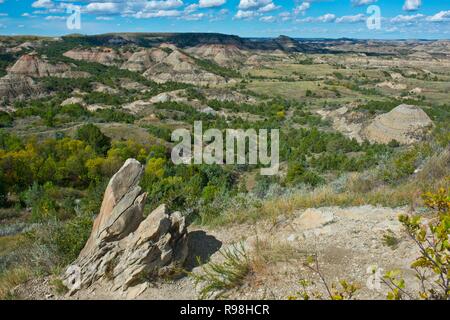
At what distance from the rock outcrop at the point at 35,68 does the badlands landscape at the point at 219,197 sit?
357 mm

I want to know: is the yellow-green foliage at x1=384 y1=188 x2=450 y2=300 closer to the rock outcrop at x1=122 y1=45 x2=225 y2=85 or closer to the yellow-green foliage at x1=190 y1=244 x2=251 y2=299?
the yellow-green foliage at x1=190 y1=244 x2=251 y2=299

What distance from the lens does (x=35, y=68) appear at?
272 feet

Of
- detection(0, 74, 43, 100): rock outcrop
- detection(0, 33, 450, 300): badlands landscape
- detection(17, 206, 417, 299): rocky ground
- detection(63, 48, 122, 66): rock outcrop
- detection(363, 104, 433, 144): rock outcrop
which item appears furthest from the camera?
detection(63, 48, 122, 66): rock outcrop

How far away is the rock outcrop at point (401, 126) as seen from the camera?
34.2 metres

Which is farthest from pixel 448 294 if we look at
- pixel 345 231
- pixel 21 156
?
pixel 21 156

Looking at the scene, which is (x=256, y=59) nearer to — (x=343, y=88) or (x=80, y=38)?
(x=343, y=88)

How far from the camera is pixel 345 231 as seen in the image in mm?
5008

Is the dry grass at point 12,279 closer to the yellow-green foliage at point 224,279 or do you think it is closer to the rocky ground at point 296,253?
the rocky ground at point 296,253

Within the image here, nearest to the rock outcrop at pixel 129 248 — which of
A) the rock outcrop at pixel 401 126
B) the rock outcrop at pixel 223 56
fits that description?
the rock outcrop at pixel 401 126

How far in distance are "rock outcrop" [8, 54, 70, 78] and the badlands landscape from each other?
0.36 meters

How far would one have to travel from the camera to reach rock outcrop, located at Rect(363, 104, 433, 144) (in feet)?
112

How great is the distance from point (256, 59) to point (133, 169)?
409ft

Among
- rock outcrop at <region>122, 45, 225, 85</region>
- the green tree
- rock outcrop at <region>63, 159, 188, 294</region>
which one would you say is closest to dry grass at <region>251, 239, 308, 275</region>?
rock outcrop at <region>63, 159, 188, 294</region>
